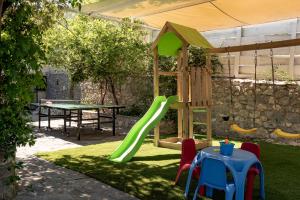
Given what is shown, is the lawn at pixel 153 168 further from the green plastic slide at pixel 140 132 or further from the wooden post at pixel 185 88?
the wooden post at pixel 185 88

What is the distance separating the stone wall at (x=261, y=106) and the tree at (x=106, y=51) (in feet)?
11.1

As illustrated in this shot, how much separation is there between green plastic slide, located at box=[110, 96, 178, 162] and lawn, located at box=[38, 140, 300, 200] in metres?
0.23

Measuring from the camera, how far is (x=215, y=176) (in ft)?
15.2

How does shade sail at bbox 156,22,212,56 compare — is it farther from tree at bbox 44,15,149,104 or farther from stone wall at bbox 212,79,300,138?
tree at bbox 44,15,149,104

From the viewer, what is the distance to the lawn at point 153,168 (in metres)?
5.48

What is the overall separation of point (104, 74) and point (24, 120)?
902 centimetres

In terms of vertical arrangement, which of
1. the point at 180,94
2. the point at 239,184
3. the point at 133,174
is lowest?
the point at 133,174

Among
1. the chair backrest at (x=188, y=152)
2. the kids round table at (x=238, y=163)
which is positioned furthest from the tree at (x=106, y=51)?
the kids round table at (x=238, y=163)

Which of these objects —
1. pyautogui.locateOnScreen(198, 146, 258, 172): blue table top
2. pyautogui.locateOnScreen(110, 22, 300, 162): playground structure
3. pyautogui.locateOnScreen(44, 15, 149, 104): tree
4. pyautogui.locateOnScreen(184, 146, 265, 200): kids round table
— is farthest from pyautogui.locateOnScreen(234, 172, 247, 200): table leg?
pyautogui.locateOnScreen(44, 15, 149, 104): tree

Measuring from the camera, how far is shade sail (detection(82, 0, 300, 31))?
8.73 metres

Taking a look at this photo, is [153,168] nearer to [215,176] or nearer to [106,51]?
[215,176]

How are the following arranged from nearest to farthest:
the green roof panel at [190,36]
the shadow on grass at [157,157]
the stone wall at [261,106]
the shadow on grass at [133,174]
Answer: the shadow on grass at [133,174]
the shadow on grass at [157,157]
the green roof panel at [190,36]
the stone wall at [261,106]

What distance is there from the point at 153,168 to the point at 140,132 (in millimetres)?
1397

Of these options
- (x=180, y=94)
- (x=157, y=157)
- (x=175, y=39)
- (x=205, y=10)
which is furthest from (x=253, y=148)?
(x=205, y=10)
